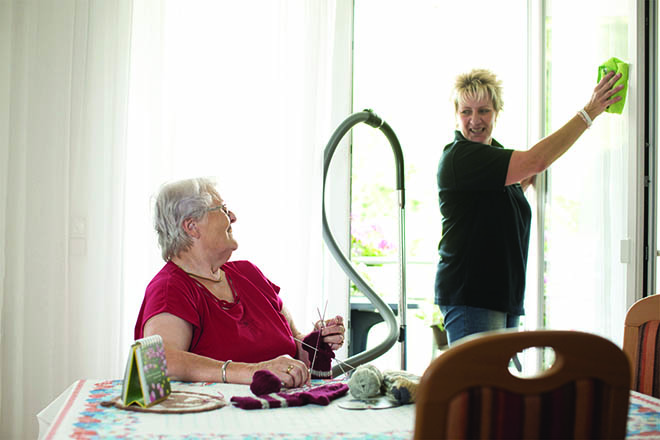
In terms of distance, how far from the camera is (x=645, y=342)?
1.62 meters

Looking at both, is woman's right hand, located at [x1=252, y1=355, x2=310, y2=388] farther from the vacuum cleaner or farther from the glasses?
the vacuum cleaner

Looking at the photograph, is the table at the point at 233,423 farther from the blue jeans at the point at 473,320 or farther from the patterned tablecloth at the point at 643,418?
the blue jeans at the point at 473,320

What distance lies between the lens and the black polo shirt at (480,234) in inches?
89.4

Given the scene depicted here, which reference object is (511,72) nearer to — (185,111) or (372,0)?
(372,0)

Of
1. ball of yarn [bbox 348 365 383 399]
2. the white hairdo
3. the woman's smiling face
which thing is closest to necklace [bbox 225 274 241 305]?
the white hairdo

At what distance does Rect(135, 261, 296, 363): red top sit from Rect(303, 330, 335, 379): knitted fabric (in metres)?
0.10

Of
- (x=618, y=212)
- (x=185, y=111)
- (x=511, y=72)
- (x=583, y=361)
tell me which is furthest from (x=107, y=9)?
(x=583, y=361)

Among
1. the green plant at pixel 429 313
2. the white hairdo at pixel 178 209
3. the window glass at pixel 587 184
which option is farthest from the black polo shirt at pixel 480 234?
the green plant at pixel 429 313

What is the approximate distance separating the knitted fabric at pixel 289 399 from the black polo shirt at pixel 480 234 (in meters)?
0.98

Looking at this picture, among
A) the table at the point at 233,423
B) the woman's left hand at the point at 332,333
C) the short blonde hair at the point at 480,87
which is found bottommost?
the table at the point at 233,423

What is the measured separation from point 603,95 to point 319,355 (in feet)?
4.41

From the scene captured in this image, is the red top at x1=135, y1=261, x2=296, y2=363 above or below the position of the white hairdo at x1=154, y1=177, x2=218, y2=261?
below

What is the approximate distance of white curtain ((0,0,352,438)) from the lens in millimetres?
2531

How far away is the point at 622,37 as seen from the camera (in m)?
2.20
